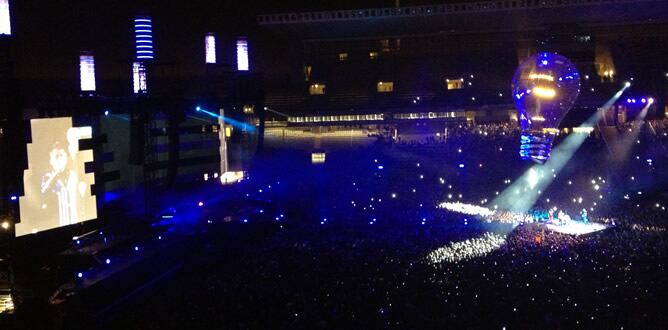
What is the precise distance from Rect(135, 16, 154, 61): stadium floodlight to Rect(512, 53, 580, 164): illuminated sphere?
644cm

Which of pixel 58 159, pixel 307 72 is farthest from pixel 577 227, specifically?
pixel 307 72

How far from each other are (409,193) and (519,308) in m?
7.58

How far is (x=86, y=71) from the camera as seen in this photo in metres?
9.87

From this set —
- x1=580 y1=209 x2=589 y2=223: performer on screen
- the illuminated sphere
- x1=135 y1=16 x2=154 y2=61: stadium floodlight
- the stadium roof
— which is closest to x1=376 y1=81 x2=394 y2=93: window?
the stadium roof

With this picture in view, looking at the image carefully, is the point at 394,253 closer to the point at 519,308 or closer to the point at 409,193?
the point at 519,308

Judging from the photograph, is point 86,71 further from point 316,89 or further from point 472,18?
point 472,18

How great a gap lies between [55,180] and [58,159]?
32 cm

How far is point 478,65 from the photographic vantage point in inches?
797

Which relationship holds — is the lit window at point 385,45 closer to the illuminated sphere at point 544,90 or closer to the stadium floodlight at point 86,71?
the illuminated sphere at point 544,90

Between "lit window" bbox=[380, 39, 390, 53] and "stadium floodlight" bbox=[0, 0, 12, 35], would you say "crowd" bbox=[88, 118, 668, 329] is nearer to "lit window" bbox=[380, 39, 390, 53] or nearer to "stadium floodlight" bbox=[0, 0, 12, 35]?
"stadium floodlight" bbox=[0, 0, 12, 35]

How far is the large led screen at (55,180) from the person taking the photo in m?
8.12

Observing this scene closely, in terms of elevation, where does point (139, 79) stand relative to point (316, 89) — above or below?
below

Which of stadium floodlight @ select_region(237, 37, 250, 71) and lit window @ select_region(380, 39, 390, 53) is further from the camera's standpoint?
lit window @ select_region(380, 39, 390, 53)

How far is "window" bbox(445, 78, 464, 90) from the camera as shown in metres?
20.0
